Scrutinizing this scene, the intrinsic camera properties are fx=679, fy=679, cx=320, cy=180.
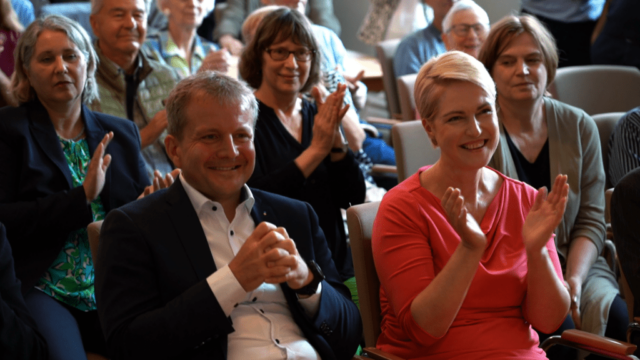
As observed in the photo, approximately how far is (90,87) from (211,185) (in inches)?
40.2

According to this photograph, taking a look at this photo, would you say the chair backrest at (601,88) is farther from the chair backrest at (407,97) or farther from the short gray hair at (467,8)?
the chair backrest at (407,97)

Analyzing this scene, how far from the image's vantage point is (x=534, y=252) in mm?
1513

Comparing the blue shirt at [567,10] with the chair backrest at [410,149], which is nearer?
the chair backrest at [410,149]

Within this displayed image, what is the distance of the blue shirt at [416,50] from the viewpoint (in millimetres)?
3968

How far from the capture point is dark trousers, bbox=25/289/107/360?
5.87 feet

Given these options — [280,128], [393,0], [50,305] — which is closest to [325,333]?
[50,305]

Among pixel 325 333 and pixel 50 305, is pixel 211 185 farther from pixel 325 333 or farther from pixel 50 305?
pixel 50 305

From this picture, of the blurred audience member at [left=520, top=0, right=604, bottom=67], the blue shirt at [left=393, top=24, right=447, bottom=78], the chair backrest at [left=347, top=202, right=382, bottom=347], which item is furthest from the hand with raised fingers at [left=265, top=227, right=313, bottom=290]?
the blurred audience member at [left=520, top=0, right=604, bottom=67]

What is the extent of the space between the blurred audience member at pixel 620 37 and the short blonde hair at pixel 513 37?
1829 mm

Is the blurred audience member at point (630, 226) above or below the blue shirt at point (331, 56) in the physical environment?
below

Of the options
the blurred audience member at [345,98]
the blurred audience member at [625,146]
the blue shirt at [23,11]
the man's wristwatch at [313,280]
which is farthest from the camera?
the blue shirt at [23,11]

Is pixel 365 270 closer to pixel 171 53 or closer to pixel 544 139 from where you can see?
pixel 544 139

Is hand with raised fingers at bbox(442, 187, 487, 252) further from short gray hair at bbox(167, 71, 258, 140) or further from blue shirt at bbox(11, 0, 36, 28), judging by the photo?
blue shirt at bbox(11, 0, 36, 28)

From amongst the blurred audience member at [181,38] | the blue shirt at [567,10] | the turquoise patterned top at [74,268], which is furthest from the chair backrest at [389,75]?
the turquoise patterned top at [74,268]
